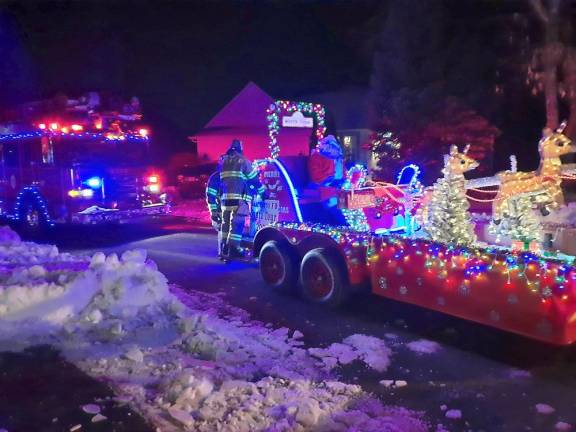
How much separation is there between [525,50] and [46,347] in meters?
18.1

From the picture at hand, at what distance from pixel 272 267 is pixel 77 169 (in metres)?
7.86

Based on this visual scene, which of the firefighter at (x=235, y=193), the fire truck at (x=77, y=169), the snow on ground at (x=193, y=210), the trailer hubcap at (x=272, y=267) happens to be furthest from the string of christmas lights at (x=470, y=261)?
the snow on ground at (x=193, y=210)

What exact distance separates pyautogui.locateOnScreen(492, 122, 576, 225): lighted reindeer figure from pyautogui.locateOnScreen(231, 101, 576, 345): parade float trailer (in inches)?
0.4

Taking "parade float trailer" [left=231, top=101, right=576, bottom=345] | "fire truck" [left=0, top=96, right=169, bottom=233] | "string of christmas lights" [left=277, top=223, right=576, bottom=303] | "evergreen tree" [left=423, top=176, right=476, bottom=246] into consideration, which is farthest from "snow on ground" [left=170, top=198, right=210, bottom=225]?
"evergreen tree" [left=423, top=176, right=476, bottom=246]

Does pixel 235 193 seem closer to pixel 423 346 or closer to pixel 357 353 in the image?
pixel 357 353

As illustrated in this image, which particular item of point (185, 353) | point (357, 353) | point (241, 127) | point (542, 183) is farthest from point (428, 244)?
point (241, 127)

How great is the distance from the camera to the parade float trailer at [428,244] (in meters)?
5.28

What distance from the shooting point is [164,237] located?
14.2 meters

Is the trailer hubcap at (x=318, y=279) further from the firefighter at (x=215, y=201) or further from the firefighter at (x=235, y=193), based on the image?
the firefighter at (x=215, y=201)

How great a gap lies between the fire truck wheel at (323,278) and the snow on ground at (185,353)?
979mm

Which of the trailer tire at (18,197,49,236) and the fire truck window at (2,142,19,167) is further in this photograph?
the fire truck window at (2,142,19,167)

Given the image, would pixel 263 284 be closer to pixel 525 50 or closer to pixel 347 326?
pixel 347 326

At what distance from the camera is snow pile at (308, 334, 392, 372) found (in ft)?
18.5

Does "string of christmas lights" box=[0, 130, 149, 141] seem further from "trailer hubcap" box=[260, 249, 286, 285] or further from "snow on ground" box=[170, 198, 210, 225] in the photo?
"trailer hubcap" box=[260, 249, 286, 285]
